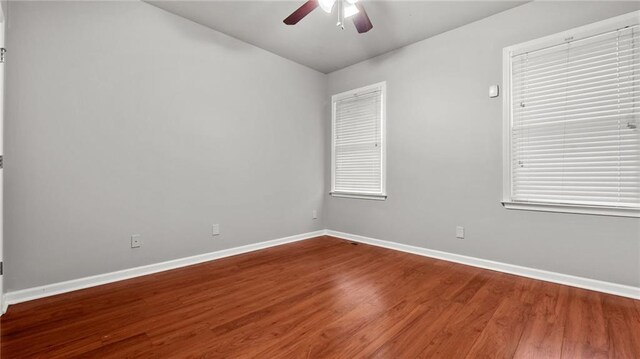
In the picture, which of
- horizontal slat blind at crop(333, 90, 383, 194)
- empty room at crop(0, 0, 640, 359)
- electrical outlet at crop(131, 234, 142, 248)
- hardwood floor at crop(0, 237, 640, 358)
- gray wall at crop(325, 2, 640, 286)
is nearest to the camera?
hardwood floor at crop(0, 237, 640, 358)

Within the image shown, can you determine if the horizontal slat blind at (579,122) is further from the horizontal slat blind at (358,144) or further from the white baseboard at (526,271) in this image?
the horizontal slat blind at (358,144)

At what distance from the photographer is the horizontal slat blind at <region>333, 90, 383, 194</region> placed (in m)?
3.91

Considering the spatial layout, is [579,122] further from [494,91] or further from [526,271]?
[526,271]

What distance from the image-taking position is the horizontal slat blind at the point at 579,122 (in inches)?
87.5

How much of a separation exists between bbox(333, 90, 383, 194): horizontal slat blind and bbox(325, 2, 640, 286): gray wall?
8.6 inches

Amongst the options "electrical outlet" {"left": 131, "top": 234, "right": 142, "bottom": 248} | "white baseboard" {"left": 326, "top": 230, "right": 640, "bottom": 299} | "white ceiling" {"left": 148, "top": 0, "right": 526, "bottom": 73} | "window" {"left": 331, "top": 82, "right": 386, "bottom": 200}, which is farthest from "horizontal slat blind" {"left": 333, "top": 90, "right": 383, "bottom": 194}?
"electrical outlet" {"left": 131, "top": 234, "right": 142, "bottom": 248}

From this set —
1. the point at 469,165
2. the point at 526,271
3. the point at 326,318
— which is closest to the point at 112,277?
the point at 326,318

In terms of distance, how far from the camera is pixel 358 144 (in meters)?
4.13

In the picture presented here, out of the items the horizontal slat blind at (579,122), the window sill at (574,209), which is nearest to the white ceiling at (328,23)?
the horizontal slat blind at (579,122)

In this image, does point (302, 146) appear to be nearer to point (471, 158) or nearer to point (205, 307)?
point (471, 158)

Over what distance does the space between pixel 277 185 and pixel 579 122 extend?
3.23 meters

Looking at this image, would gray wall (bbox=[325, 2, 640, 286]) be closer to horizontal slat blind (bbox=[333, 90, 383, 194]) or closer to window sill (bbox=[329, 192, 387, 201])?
window sill (bbox=[329, 192, 387, 201])

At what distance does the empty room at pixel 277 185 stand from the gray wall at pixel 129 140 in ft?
0.05

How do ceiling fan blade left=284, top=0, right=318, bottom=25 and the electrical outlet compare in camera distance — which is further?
the electrical outlet
